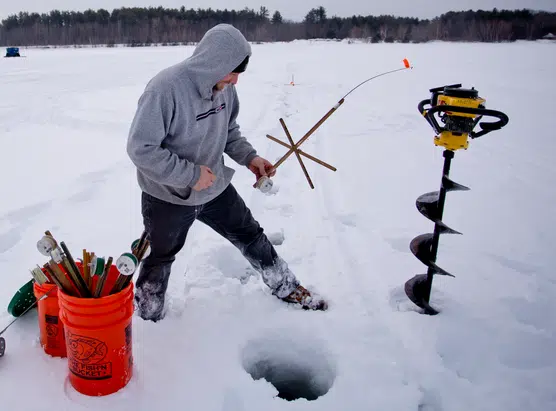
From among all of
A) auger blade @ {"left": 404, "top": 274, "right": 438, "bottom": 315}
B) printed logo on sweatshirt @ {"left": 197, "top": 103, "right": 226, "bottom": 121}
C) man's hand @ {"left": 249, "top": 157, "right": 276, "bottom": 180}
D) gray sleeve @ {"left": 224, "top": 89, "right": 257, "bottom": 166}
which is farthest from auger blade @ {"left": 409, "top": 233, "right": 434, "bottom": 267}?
printed logo on sweatshirt @ {"left": 197, "top": 103, "right": 226, "bottom": 121}

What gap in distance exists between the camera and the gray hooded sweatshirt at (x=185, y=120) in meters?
2.14

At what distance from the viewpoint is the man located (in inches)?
85.0

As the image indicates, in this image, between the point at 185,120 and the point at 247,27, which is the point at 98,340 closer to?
the point at 185,120

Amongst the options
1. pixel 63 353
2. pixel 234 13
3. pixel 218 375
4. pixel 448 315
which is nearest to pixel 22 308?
pixel 63 353

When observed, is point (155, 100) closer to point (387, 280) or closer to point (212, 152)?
point (212, 152)

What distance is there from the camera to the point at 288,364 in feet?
8.95

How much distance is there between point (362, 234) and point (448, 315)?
1.37m

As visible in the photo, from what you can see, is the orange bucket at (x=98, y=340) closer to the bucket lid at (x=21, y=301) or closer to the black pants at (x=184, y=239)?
the black pants at (x=184, y=239)

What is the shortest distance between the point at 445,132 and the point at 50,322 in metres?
2.48

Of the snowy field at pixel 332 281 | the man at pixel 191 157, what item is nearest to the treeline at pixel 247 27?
the snowy field at pixel 332 281

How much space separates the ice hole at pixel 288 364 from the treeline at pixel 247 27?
178ft

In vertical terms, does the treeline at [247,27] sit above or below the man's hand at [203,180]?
above

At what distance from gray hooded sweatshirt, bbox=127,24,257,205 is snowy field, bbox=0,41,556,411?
0.98 m

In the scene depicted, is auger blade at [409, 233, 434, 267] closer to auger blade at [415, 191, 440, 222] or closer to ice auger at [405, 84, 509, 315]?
ice auger at [405, 84, 509, 315]
